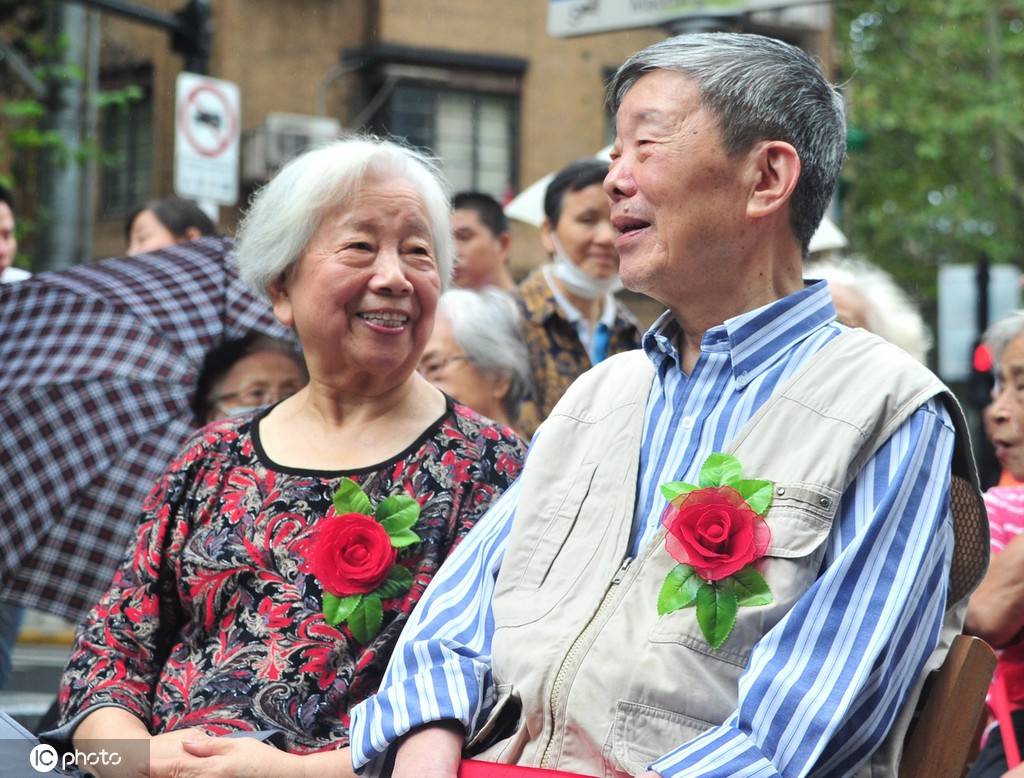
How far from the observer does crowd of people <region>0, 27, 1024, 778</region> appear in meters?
2.66

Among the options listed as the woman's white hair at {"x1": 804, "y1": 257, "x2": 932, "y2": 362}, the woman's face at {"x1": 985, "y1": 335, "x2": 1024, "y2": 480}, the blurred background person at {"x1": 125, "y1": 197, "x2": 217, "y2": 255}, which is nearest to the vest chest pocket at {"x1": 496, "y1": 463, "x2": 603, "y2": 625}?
the woman's face at {"x1": 985, "y1": 335, "x2": 1024, "y2": 480}

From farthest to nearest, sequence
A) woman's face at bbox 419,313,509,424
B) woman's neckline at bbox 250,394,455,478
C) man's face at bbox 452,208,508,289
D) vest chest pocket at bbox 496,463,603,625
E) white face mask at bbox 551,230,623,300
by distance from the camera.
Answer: man's face at bbox 452,208,508,289 < white face mask at bbox 551,230,623,300 < woman's face at bbox 419,313,509,424 < woman's neckline at bbox 250,394,455,478 < vest chest pocket at bbox 496,463,603,625

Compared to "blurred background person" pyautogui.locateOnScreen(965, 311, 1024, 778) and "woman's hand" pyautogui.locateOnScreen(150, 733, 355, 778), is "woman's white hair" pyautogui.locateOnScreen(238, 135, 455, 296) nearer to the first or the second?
"woman's hand" pyautogui.locateOnScreen(150, 733, 355, 778)

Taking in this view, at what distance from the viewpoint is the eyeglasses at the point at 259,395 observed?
496cm

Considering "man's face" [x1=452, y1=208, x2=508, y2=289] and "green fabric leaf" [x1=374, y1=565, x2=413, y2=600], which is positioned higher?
"man's face" [x1=452, y1=208, x2=508, y2=289]

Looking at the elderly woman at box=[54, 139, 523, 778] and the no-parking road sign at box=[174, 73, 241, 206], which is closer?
the elderly woman at box=[54, 139, 523, 778]

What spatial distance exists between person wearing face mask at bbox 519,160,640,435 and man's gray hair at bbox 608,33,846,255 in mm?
Result: 3075

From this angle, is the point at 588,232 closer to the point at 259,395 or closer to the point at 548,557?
the point at 259,395

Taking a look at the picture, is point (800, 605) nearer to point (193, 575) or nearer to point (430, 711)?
point (430, 711)

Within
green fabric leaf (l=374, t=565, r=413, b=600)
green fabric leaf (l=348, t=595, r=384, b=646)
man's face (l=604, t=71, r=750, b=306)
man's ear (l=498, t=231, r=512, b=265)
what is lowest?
green fabric leaf (l=348, t=595, r=384, b=646)

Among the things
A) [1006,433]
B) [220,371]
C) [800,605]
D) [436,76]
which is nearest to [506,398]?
[220,371]

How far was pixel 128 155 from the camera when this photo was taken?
22.3m

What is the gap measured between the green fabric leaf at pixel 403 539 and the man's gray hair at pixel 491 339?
1.94 m

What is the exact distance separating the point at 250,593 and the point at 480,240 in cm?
446
